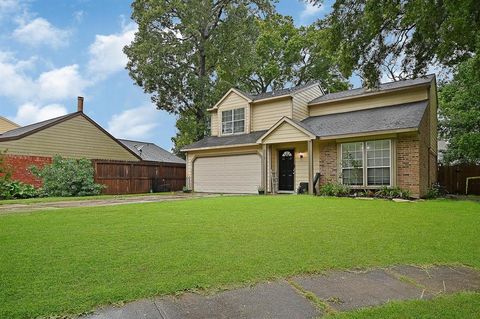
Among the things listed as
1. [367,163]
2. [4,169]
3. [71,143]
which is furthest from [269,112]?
[4,169]

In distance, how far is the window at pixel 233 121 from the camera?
60.5 ft

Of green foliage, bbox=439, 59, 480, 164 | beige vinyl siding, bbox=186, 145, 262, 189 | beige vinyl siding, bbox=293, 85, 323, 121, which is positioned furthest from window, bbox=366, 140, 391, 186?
green foliage, bbox=439, 59, 480, 164

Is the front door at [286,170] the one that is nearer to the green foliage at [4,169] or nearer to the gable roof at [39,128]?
the gable roof at [39,128]

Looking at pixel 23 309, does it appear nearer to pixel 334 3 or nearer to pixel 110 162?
pixel 334 3

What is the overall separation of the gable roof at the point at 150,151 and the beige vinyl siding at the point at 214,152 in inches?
268

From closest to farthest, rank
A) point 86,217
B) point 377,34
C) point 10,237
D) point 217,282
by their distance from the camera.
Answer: point 217,282, point 10,237, point 86,217, point 377,34

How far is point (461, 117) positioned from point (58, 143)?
23.5 m

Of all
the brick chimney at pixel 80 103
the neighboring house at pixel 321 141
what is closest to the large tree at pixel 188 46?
the brick chimney at pixel 80 103

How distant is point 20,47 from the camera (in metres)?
14.9

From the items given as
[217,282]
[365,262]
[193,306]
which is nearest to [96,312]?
[193,306]

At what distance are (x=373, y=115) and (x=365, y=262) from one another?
11.7 metres

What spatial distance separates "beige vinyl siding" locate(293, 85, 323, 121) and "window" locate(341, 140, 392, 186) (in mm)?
3845

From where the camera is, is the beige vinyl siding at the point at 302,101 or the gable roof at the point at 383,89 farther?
the beige vinyl siding at the point at 302,101

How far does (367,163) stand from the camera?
12.8 m
